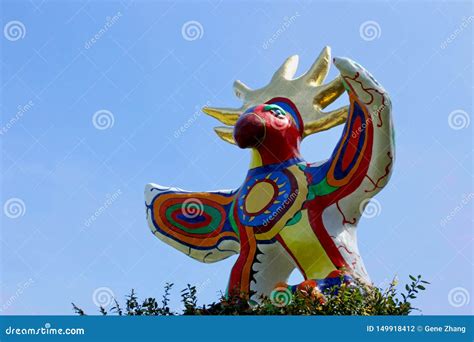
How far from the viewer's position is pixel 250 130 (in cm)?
724

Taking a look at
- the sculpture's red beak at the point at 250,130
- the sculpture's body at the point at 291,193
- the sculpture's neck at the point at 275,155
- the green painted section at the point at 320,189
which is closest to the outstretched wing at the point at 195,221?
the sculpture's body at the point at 291,193

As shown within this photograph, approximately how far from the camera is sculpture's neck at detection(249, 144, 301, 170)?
735 centimetres

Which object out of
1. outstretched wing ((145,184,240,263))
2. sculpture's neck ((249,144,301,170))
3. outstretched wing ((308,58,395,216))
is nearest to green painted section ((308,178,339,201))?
outstretched wing ((308,58,395,216))

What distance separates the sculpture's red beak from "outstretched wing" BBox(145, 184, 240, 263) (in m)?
0.70

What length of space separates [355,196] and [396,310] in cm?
165

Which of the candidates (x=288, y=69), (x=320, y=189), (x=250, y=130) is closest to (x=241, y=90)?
(x=288, y=69)

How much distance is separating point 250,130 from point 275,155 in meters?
0.36

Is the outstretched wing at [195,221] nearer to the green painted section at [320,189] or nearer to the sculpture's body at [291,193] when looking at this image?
the sculpture's body at [291,193]

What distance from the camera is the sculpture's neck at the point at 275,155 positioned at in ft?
24.1

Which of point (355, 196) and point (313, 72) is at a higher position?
point (313, 72)

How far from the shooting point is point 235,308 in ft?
17.5
